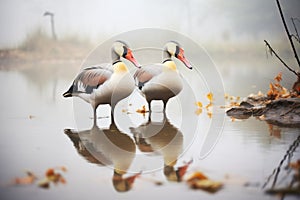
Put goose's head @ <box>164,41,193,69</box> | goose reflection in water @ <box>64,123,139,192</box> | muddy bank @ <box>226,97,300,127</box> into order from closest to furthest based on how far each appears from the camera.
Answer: goose reflection in water @ <box>64,123,139,192</box>
muddy bank @ <box>226,97,300,127</box>
goose's head @ <box>164,41,193,69</box>

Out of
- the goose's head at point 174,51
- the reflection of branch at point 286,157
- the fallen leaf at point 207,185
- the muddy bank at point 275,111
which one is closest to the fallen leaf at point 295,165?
the reflection of branch at point 286,157

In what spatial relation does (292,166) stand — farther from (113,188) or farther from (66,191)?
(66,191)

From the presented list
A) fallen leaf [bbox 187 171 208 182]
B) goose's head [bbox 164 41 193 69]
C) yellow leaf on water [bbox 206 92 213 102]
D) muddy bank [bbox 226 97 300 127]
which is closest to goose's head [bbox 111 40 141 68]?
goose's head [bbox 164 41 193 69]

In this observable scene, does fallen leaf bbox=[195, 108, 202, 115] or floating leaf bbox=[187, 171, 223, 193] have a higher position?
fallen leaf bbox=[195, 108, 202, 115]

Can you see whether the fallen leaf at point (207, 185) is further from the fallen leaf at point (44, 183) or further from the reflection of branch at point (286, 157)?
the fallen leaf at point (44, 183)

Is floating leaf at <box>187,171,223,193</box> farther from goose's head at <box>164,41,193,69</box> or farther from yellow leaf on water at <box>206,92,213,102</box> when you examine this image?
yellow leaf on water at <box>206,92,213,102</box>

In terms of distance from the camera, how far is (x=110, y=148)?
1.68 m

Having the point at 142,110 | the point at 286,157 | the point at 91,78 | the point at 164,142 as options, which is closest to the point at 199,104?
the point at 142,110

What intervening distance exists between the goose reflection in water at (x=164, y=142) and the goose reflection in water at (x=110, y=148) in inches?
2.3

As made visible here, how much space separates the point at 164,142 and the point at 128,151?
181mm

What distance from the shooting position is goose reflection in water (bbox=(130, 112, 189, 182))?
1.38 m

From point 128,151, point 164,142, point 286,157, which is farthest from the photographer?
point 164,142

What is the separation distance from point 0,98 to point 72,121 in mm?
1009

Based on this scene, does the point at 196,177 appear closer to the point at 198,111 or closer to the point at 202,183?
the point at 202,183
